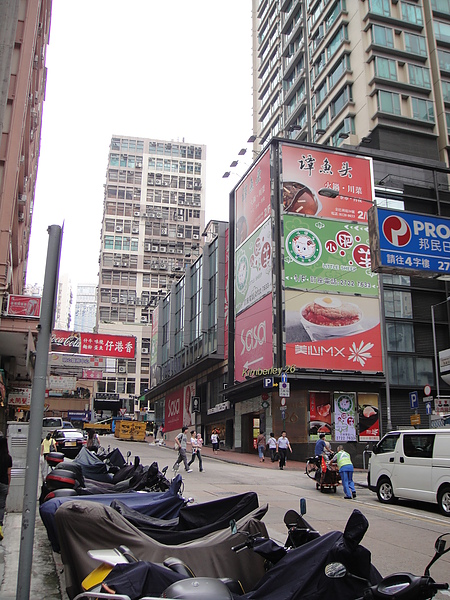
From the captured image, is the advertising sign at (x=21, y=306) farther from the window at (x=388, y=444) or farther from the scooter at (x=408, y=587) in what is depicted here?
the scooter at (x=408, y=587)

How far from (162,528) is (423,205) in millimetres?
37251

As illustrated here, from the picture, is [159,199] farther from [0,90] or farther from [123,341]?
[0,90]

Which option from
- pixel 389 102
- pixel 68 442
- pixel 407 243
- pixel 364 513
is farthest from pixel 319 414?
pixel 389 102

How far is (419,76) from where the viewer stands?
4441 cm

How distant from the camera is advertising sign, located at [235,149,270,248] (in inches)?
1379

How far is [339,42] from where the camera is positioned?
46219mm

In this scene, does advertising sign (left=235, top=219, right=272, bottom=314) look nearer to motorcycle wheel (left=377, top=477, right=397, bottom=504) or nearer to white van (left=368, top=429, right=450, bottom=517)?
white van (left=368, top=429, right=450, bottom=517)

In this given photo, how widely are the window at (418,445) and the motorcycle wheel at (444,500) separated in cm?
93

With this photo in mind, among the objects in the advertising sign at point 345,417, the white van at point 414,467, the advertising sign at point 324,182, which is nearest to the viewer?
the white van at point 414,467

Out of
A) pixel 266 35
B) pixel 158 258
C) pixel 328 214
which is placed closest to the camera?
pixel 328 214

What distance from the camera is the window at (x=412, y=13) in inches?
1787

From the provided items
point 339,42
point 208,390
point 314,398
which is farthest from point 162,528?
point 339,42

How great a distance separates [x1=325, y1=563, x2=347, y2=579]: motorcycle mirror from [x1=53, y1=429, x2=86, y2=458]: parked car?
77.2 ft

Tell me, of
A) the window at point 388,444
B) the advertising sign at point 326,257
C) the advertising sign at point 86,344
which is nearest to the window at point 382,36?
the advertising sign at point 326,257
